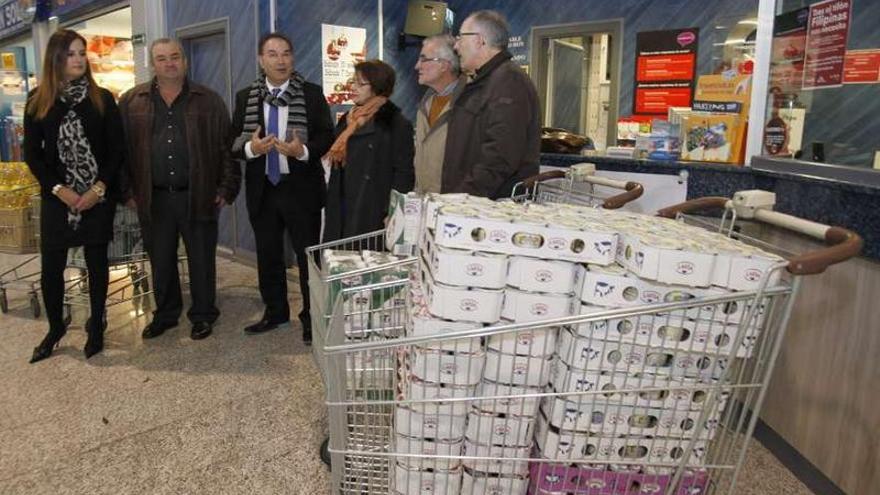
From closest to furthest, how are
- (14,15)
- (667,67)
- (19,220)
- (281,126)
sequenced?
(281,126)
(19,220)
(667,67)
(14,15)

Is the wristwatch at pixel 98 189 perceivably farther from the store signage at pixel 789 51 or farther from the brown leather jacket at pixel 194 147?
the store signage at pixel 789 51

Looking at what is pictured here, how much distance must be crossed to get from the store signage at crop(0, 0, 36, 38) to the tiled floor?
735 cm

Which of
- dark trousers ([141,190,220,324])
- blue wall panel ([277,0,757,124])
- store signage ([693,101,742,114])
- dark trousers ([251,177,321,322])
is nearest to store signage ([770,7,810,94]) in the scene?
store signage ([693,101,742,114])

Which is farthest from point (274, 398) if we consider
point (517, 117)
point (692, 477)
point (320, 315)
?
point (692, 477)

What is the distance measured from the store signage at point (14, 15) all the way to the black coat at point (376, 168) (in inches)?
Result: 327

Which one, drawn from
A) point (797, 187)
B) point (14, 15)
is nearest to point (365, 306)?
point (797, 187)

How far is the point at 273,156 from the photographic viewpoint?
3.66 meters

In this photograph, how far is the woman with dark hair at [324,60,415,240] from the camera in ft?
11.2

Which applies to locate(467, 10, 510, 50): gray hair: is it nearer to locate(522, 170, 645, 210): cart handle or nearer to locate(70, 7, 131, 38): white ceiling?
locate(522, 170, 645, 210): cart handle

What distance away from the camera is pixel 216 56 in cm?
605

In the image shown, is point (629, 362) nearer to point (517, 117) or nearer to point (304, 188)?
point (517, 117)

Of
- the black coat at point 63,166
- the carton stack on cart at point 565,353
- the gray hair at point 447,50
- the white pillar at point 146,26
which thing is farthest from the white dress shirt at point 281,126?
the white pillar at point 146,26

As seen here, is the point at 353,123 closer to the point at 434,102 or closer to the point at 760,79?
the point at 434,102

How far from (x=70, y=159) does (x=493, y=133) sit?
222 cm
